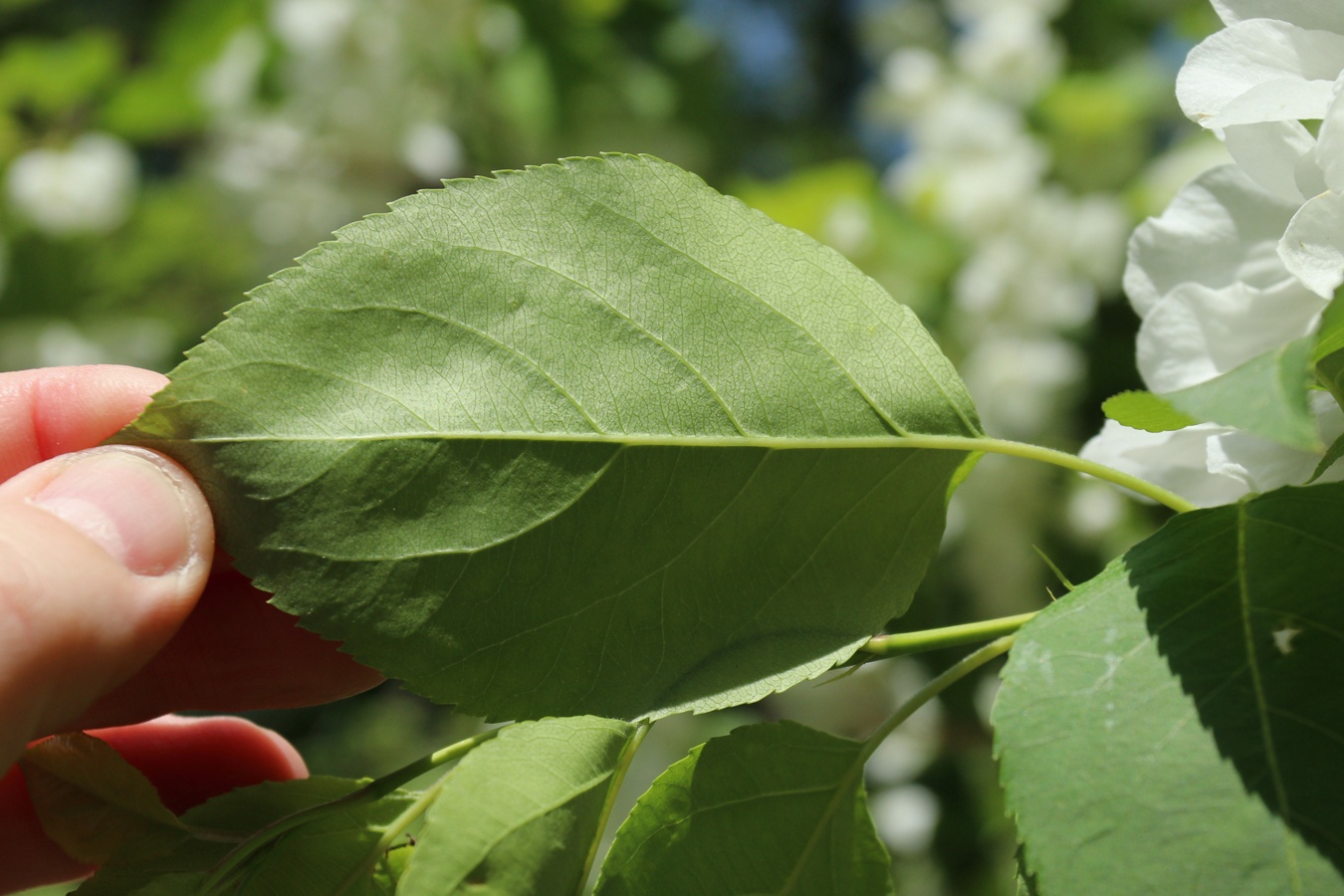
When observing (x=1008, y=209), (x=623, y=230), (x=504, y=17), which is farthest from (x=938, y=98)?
(x=623, y=230)

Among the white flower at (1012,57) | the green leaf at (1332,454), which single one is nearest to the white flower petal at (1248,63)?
the green leaf at (1332,454)

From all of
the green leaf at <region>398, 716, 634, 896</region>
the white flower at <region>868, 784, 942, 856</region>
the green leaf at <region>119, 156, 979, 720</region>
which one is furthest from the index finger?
the white flower at <region>868, 784, 942, 856</region>

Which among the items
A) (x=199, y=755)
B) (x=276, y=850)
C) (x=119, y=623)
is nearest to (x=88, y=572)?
(x=119, y=623)

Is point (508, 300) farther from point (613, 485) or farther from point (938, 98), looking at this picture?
point (938, 98)

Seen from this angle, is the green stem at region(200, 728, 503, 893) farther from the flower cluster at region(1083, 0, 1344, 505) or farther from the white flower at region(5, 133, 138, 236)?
the white flower at region(5, 133, 138, 236)

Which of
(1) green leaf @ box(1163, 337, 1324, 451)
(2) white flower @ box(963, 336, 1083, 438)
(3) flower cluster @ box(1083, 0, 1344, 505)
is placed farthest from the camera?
(2) white flower @ box(963, 336, 1083, 438)

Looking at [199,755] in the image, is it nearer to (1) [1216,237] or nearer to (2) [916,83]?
(1) [1216,237]
